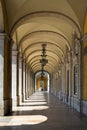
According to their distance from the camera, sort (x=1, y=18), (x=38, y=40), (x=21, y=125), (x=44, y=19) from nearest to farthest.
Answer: (x=21, y=125) → (x=1, y=18) → (x=44, y=19) → (x=38, y=40)

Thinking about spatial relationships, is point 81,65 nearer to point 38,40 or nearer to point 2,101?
point 2,101

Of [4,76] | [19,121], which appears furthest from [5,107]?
[19,121]

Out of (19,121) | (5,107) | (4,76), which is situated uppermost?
(4,76)

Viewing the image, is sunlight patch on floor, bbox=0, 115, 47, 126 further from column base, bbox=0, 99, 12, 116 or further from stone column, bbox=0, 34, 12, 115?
stone column, bbox=0, 34, 12, 115

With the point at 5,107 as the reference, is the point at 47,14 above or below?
above

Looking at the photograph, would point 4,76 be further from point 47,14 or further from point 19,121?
point 47,14

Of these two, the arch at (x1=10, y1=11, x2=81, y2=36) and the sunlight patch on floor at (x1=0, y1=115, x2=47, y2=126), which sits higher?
the arch at (x1=10, y1=11, x2=81, y2=36)

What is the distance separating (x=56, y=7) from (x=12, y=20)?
99.0 inches

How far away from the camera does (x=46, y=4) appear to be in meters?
16.5

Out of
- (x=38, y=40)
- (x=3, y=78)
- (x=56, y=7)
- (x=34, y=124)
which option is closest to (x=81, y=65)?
(x=56, y=7)

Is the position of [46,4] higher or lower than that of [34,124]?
higher

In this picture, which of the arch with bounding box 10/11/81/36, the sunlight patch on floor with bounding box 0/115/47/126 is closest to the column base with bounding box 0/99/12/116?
the sunlight patch on floor with bounding box 0/115/47/126

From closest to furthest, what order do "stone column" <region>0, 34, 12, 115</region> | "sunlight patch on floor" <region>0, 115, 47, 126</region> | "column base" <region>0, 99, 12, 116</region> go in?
1. "sunlight patch on floor" <region>0, 115, 47, 126</region>
2. "column base" <region>0, 99, 12, 116</region>
3. "stone column" <region>0, 34, 12, 115</region>

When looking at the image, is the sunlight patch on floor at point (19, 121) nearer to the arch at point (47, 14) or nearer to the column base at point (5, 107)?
the column base at point (5, 107)
